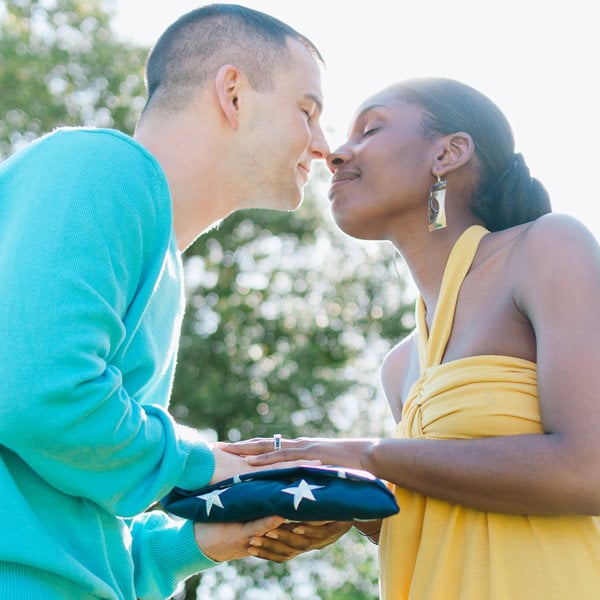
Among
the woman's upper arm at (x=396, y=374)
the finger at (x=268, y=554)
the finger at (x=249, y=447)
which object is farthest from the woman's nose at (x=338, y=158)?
the finger at (x=268, y=554)

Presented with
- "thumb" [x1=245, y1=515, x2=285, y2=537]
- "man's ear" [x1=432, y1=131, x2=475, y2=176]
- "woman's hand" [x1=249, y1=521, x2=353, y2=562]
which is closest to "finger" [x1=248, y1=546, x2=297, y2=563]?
"woman's hand" [x1=249, y1=521, x2=353, y2=562]

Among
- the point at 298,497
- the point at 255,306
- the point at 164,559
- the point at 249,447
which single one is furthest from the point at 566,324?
the point at 255,306

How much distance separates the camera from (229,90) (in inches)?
135

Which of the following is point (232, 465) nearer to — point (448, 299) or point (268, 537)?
point (268, 537)

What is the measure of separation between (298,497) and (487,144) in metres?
1.82

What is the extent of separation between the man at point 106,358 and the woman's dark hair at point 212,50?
8 centimetres

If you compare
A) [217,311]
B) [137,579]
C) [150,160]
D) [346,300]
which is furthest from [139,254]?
[346,300]

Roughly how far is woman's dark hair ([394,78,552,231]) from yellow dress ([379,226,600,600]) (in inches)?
32.1

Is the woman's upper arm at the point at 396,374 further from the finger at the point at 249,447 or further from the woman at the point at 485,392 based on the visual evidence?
the finger at the point at 249,447

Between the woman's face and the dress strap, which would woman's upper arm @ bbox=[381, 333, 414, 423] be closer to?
the dress strap

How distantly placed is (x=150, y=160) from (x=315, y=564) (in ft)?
50.1

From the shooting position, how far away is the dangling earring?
358 cm

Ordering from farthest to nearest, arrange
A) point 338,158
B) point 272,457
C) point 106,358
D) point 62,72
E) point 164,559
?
point 62,72 < point 338,158 < point 164,559 < point 272,457 < point 106,358

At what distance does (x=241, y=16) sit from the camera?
376cm
